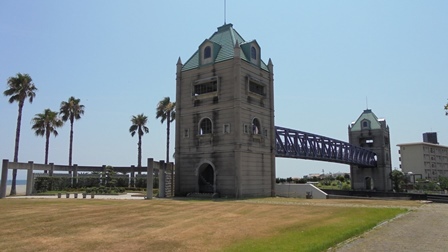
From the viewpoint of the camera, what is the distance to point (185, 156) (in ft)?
130

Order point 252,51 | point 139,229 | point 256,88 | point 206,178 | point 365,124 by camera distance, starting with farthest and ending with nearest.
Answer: point 365,124
point 256,88
point 252,51
point 206,178
point 139,229

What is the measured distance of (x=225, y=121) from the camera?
1460 inches

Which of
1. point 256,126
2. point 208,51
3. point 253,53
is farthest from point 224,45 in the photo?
point 256,126

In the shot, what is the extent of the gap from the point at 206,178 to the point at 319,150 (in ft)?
116

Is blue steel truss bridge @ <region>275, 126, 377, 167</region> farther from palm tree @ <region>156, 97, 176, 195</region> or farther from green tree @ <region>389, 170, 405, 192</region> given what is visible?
palm tree @ <region>156, 97, 176, 195</region>

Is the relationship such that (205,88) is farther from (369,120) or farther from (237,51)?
(369,120)

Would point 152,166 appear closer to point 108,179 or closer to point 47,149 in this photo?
point 108,179

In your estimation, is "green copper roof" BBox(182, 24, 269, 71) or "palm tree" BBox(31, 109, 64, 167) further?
"palm tree" BBox(31, 109, 64, 167)

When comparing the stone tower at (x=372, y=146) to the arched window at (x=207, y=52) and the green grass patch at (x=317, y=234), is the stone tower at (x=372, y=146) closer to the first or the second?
the arched window at (x=207, y=52)

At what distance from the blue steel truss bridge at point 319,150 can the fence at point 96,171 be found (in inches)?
735

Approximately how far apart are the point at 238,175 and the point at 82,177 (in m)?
28.0

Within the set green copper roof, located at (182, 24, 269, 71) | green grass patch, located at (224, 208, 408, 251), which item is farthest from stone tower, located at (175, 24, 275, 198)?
green grass patch, located at (224, 208, 408, 251)

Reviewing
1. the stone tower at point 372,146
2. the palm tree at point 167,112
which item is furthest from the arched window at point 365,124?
the palm tree at point 167,112

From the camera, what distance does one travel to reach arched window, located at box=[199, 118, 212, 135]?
3882cm
